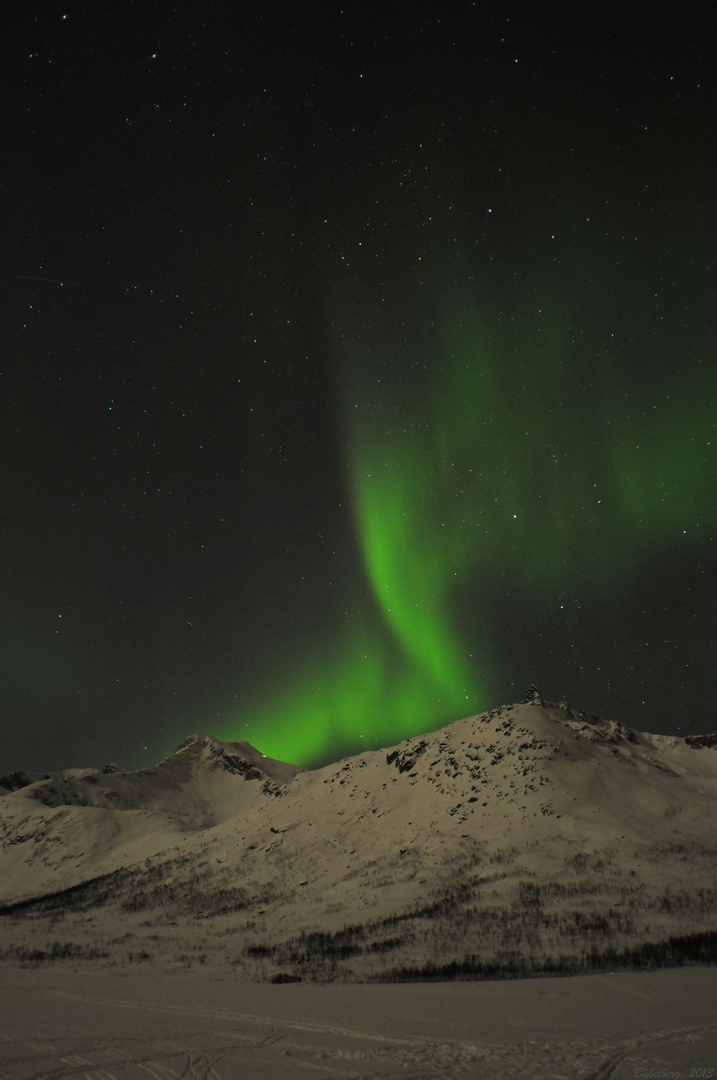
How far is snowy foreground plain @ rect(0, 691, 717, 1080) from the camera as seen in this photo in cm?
752

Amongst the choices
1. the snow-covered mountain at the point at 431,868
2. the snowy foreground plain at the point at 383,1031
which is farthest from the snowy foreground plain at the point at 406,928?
the snow-covered mountain at the point at 431,868

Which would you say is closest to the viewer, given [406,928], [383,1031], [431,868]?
[383,1031]

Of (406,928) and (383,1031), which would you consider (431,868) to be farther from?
(383,1031)

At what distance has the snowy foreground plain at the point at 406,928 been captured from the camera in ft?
24.7

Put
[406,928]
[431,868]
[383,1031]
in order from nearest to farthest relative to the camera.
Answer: [383,1031] → [406,928] → [431,868]

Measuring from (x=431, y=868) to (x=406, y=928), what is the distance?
16.6m

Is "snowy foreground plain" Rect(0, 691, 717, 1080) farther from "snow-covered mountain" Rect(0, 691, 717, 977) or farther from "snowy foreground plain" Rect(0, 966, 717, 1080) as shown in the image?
"snow-covered mountain" Rect(0, 691, 717, 977)

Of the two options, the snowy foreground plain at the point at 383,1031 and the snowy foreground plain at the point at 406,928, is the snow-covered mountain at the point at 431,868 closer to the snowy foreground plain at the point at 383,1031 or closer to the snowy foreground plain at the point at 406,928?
the snowy foreground plain at the point at 406,928

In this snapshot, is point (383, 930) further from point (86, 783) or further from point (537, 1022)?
point (86, 783)

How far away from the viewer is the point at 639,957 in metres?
15.5

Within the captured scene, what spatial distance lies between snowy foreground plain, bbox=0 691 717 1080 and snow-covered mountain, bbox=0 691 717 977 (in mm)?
263

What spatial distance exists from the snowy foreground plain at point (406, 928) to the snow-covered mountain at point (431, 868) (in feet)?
0.86

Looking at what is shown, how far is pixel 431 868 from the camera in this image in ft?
137

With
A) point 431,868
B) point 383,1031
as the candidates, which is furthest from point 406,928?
point 383,1031
